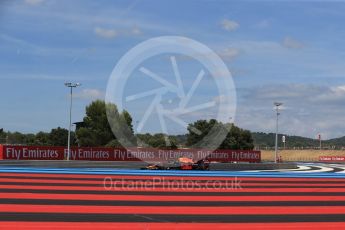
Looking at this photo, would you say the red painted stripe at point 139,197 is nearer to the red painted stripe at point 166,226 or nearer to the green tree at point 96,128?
the red painted stripe at point 166,226

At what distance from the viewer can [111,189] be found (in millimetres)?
15031

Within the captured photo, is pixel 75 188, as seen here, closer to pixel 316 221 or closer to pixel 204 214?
pixel 204 214

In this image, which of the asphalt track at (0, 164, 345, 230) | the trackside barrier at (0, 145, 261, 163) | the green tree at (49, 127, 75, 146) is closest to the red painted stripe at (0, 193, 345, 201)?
the asphalt track at (0, 164, 345, 230)

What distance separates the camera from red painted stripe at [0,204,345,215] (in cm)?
1043

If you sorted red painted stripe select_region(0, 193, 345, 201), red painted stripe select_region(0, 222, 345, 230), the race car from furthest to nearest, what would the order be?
the race car < red painted stripe select_region(0, 193, 345, 201) < red painted stripe select_region(0, 222, 345, 230)

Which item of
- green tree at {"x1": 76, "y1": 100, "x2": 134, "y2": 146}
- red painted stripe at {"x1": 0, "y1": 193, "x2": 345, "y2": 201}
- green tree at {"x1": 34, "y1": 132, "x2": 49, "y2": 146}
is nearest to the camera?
red painted stripe at {"x1": 0, "y1": 193, "x2": 345, "y2": 201}

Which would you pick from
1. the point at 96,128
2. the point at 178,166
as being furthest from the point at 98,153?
the point at 96,128

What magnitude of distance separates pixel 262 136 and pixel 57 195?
579ft

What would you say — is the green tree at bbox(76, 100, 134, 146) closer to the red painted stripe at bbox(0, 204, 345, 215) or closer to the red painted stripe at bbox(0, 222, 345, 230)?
the red painted stripe at bbox(0, 204, 345, 215)

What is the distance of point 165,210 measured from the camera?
10883 millimetres

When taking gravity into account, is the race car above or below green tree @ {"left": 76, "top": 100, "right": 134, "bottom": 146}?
below

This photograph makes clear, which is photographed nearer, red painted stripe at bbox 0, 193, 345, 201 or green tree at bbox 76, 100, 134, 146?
red painted stripe at bbox 0, 193, 345, 201

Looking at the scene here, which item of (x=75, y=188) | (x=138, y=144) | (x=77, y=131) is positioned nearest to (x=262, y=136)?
(x=77, y=131)

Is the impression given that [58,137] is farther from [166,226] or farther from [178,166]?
[166,226]
